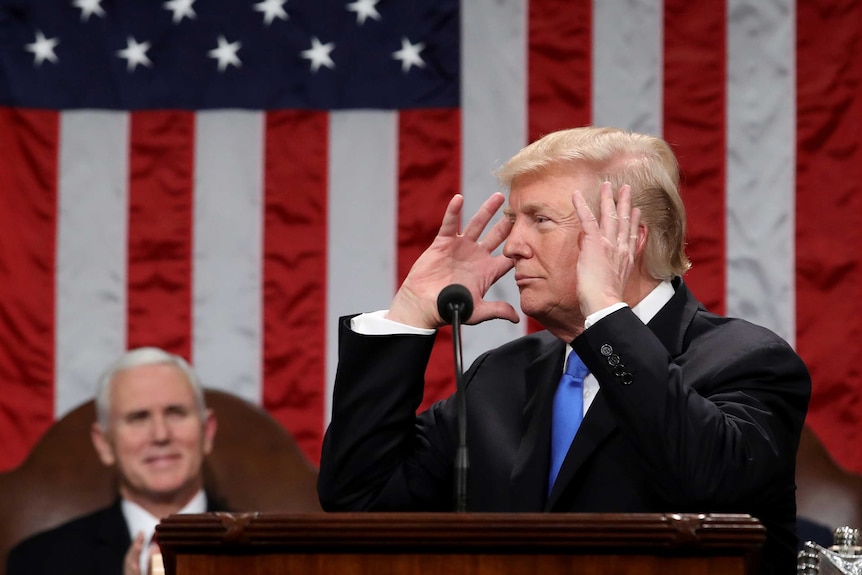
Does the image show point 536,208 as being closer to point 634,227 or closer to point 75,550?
point 634,227

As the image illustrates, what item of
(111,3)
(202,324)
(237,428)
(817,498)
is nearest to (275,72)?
(111,3)

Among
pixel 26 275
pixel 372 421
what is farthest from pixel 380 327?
pixel 26 275

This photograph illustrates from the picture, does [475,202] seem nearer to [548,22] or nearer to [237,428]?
[548,22]

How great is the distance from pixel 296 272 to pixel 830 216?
1762mm

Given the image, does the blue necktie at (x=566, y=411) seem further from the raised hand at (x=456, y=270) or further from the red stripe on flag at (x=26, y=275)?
the red stripe on flag at (x=26, y=275)

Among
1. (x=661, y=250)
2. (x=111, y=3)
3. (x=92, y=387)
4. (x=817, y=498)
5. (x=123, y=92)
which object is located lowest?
(x=817, y=498)

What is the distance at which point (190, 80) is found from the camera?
14.5 ft

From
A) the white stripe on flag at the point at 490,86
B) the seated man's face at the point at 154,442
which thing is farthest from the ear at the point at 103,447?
the white stripe on flag at the point at 490,86

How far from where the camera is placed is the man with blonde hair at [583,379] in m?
2.02

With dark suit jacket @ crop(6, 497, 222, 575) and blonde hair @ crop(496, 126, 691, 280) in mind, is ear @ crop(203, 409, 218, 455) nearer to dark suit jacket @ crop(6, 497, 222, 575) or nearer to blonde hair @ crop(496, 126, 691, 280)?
dark suit jacket @ crop(6, 497, 222, 575)

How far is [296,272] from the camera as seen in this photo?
4.36 metres

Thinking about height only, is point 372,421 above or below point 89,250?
below

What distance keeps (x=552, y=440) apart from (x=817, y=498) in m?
1.95

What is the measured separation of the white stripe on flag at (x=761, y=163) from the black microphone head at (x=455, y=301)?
234 centimetres
